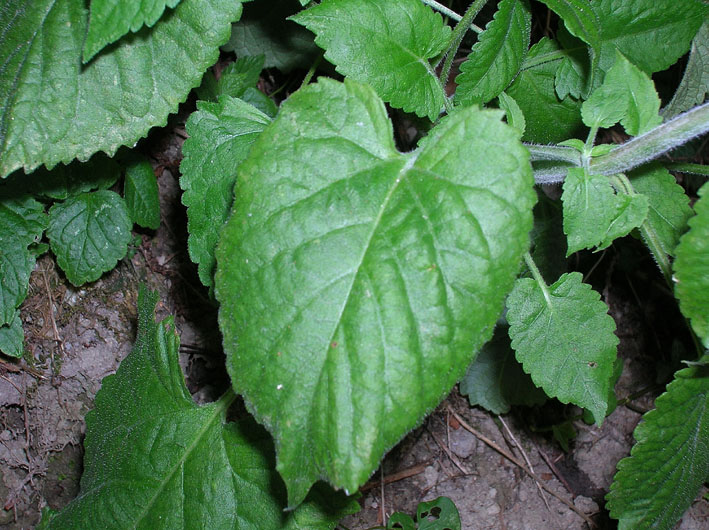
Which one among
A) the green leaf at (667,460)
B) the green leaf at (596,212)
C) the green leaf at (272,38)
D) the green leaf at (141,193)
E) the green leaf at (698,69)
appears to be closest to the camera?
the green leaf at (596,212)

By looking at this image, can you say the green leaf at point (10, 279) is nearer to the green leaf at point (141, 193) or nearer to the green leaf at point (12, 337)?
the green leaf at point (12, 337)

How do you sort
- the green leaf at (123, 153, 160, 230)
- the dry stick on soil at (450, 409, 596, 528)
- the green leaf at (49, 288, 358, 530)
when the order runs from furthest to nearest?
the dry stick on soil at (450, 409, 596, 528)
the green leaf at (123, 153, 160, 230)
the green leaf at (49, 288, 358, 530)

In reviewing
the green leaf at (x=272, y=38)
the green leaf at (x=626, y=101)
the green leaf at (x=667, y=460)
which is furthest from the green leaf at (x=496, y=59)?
the green leaf at (x=667, y=460)

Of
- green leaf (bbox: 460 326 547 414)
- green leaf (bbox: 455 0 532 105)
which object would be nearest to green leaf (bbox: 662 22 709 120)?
green leaf (bbox: 455 0 532 105)

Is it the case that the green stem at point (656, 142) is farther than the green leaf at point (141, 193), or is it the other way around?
the green leaf at point (141, 193)

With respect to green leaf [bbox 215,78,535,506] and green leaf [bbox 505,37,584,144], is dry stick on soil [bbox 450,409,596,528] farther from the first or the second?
green leaf [bbox 215,78,535,506]

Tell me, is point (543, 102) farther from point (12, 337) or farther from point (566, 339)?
point (12, 337)
